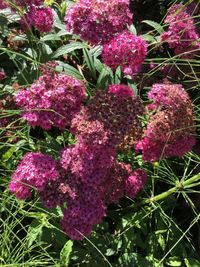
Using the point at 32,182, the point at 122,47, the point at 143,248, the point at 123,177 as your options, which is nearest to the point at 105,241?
the point at 143,248

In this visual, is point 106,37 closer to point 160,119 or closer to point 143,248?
point 160,119

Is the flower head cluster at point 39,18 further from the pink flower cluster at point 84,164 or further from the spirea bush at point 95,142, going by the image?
the pink flower cluster at point 84,164

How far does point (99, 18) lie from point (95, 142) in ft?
1.31

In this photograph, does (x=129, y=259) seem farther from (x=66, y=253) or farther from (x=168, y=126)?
(x=168, y=126)

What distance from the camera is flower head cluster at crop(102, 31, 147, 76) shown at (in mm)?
1421

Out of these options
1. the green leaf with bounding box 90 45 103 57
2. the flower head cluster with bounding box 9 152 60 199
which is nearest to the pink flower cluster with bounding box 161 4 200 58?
the green leaf with bounding box 90 45 103 57

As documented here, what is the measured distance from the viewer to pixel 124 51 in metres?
1.43

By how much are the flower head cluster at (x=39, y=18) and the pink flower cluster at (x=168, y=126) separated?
43 centimetres

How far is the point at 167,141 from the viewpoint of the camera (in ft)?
4.40

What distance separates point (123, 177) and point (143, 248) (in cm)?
27

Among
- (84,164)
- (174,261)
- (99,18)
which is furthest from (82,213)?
(99,18)

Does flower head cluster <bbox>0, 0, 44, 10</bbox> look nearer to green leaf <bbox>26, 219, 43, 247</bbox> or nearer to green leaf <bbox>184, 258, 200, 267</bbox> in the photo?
green leaf <bbox>26, 219, 43, 247</bbox>

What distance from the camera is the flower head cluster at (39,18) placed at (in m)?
1.58

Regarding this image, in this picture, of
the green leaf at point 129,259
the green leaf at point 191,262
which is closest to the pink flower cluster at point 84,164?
the green leaf at point 129,259
